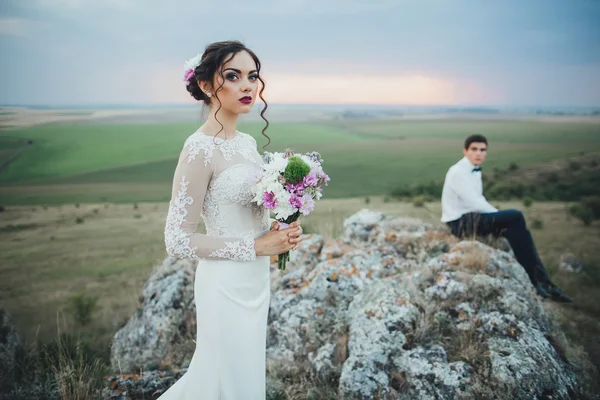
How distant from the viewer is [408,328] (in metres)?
4.11

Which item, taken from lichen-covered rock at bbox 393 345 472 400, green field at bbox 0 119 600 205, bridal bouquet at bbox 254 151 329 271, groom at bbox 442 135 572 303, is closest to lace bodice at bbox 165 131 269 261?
bridal bouquet at bbox 254 151 329 271

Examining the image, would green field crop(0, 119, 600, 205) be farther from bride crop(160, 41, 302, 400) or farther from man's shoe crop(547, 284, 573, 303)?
man's shoe crop(547, 284, 573, 303)

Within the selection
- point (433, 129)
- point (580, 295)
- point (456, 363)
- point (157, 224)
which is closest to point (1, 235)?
point (157, 224)

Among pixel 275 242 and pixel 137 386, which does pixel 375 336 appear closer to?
pixel 275 242

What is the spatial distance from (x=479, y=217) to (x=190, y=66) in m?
5.81

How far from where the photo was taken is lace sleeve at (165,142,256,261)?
251cm

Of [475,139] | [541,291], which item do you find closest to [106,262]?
[475,139]

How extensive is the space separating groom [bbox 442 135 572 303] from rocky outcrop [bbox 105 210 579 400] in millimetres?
1086

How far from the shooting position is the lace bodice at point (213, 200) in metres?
2.52

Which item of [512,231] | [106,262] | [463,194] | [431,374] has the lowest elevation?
[106,262]

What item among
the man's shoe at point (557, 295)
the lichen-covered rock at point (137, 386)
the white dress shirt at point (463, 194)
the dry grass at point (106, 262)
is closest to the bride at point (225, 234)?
the lichen-covered rock at point (137, 386)

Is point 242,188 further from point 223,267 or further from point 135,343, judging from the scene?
point 135,343

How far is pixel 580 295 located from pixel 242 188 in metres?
7.74

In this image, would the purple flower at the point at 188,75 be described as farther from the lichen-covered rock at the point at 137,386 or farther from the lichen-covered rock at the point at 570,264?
the lichen-covered rock at the point at 570,264
